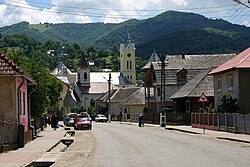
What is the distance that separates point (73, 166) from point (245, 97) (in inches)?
1029

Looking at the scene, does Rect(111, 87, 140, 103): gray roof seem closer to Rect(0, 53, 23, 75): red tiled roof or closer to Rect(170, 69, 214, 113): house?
Rect(170, 69, 214, 113): house

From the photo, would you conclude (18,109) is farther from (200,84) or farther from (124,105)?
(124,105)

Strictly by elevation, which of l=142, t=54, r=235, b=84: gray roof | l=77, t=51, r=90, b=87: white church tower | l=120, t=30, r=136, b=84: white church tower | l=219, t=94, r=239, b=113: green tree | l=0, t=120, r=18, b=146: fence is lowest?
l=0, t=120, r=18, b=146: fence

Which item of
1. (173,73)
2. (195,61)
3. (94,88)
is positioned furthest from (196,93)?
(94,88)

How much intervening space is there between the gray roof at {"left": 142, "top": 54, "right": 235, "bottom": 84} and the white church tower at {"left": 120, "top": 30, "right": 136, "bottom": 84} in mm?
80609

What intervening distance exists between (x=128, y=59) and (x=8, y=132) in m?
138

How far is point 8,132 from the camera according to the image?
25.5 m

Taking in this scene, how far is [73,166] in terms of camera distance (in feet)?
60.4

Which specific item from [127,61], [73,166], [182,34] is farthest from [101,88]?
[73,166]

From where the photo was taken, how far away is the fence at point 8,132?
24266 mm

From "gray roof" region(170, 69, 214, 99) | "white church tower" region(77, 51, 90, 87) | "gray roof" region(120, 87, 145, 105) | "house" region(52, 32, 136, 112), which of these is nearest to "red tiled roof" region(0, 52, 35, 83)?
"gray roof" region(170, 69, 214, 99)

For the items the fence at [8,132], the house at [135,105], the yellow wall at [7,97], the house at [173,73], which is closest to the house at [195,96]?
the house at [173,73]

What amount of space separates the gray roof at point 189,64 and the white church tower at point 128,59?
3174 inches

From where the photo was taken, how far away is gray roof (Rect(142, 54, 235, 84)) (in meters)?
76.3
